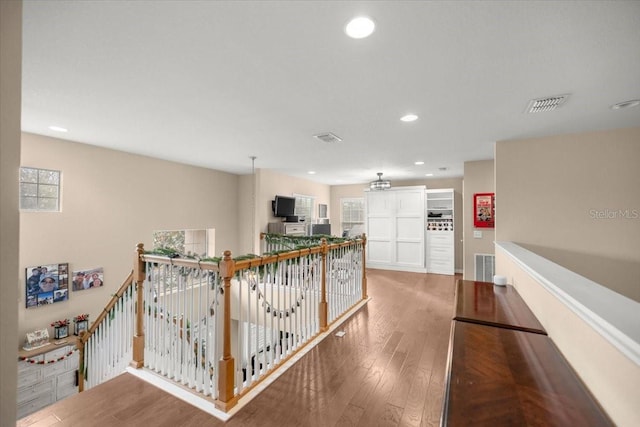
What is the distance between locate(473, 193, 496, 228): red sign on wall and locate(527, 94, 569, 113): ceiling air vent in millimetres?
2849

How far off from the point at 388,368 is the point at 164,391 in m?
1.98

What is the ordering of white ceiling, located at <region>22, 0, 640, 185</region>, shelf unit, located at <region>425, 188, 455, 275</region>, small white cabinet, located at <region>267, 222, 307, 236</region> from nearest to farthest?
white ceiling, located at <region>22, 0, 640, 185</region>
small white cabinet, located at <region>267, 222, 307, 236</region>
shelf unit, located at <region>425, 188, 455, 275</region>

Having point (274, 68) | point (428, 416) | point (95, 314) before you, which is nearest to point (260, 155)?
point (274, 68)

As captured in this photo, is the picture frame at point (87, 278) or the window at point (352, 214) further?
the window at point (352, 214)

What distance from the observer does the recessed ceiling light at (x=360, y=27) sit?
156 centimetres

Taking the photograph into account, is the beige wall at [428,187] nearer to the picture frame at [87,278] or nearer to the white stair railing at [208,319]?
the white stair railing at [208,319]

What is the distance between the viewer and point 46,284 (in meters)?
3.69

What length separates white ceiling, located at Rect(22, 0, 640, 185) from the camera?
152 centimetres

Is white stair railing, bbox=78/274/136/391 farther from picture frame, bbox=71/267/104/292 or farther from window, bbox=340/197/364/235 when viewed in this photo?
window, bbox=340/197/364/235

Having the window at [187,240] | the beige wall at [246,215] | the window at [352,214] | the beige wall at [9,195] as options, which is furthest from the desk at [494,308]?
the window at [352,214]

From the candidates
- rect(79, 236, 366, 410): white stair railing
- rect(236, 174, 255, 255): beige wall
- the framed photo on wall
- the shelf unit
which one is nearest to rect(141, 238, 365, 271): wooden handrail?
rect(79, 236, 366, 410): white stair railing

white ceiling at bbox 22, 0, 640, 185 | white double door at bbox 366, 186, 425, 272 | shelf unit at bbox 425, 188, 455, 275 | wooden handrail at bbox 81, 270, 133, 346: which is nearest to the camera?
white ceiling at bbox 22, 0, 640, 185

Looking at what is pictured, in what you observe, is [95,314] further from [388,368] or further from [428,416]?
[428,416]

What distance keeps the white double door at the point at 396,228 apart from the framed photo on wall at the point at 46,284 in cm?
635
